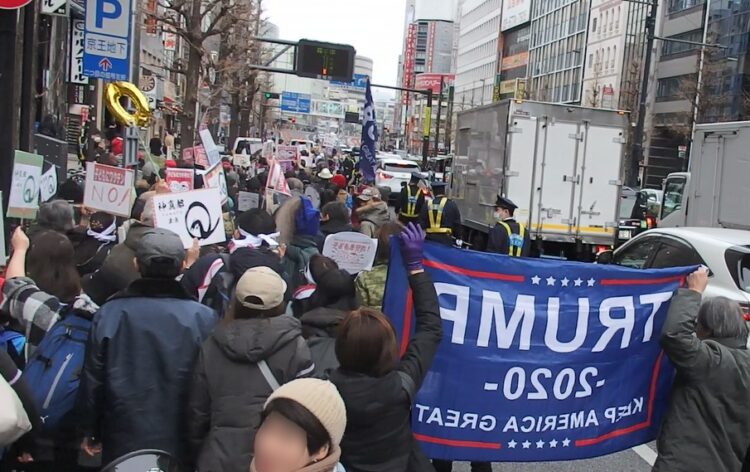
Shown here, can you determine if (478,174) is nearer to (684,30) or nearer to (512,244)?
(512,244)

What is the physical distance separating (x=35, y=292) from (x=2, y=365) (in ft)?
3.19

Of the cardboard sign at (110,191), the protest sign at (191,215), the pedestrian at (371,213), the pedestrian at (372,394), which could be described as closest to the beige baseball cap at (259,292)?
the pedestrian at (372,394)

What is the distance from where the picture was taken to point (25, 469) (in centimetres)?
400

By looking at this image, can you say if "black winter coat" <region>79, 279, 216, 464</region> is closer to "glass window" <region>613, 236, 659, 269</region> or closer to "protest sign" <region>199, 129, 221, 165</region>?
"glass window" <region>613, 236, 659, 269</region>

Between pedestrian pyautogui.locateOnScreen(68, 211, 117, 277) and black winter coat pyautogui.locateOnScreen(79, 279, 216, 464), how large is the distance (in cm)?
260

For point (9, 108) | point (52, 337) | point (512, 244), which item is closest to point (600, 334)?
point (52, 337)

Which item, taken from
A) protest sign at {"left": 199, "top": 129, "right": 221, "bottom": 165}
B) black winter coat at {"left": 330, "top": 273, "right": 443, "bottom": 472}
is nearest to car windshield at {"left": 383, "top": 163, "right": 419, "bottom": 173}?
protest sign at {"left": 199, "top": 129, "right": 221, "bottom": 165}

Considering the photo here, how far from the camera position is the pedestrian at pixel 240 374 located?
3.43 meters

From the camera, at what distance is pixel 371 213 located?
34.0ft

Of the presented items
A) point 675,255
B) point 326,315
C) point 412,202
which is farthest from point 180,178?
point 326,315

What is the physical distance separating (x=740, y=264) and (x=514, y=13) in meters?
112

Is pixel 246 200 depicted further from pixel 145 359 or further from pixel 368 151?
pixel 145 359

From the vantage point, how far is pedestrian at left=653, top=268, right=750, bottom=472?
4.04 meters

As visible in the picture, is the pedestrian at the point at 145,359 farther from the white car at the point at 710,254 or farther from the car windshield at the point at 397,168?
the car windshield at the point at 397,168
